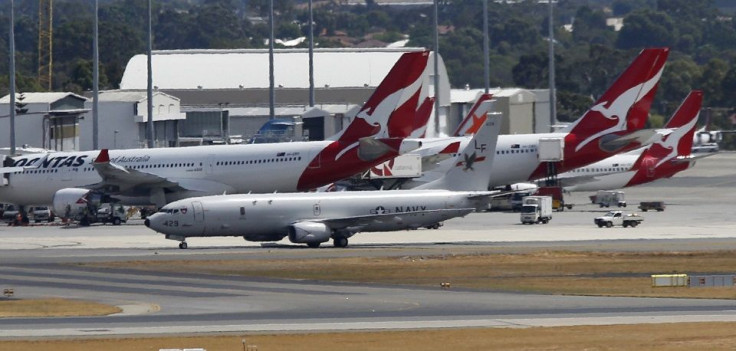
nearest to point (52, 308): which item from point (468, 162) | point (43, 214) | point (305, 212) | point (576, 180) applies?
point (305, 212)

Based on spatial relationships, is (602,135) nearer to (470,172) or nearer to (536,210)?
(536,210)

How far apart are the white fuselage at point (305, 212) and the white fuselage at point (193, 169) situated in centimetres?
1554

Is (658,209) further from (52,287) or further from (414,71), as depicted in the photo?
(52,287)

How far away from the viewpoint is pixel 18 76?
7594 inches

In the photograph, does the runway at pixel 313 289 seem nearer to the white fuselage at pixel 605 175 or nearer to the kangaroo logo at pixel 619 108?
the kangaroo logo at pixel 619 108

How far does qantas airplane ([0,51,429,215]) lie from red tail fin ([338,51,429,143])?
6 cm

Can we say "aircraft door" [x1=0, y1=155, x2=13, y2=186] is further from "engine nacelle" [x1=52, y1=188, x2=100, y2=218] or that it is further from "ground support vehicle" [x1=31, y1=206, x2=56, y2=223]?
"engine nacelle" [x1=52, y1=188, x2=100, y2=218]

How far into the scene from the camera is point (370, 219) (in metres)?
80.1

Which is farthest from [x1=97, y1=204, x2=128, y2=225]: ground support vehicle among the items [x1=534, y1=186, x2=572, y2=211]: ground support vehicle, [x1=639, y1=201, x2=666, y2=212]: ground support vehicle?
[x1=639, y1=201, x2=666, y2=212]: ground support vehicle

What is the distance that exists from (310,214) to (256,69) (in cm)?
8531

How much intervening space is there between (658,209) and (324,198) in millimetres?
33411

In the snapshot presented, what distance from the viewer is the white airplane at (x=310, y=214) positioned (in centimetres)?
8000

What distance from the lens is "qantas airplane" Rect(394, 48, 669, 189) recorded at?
10325 centimetres

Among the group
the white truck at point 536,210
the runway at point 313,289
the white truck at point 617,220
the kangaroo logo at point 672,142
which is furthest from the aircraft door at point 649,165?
the white truck at point 617,220
